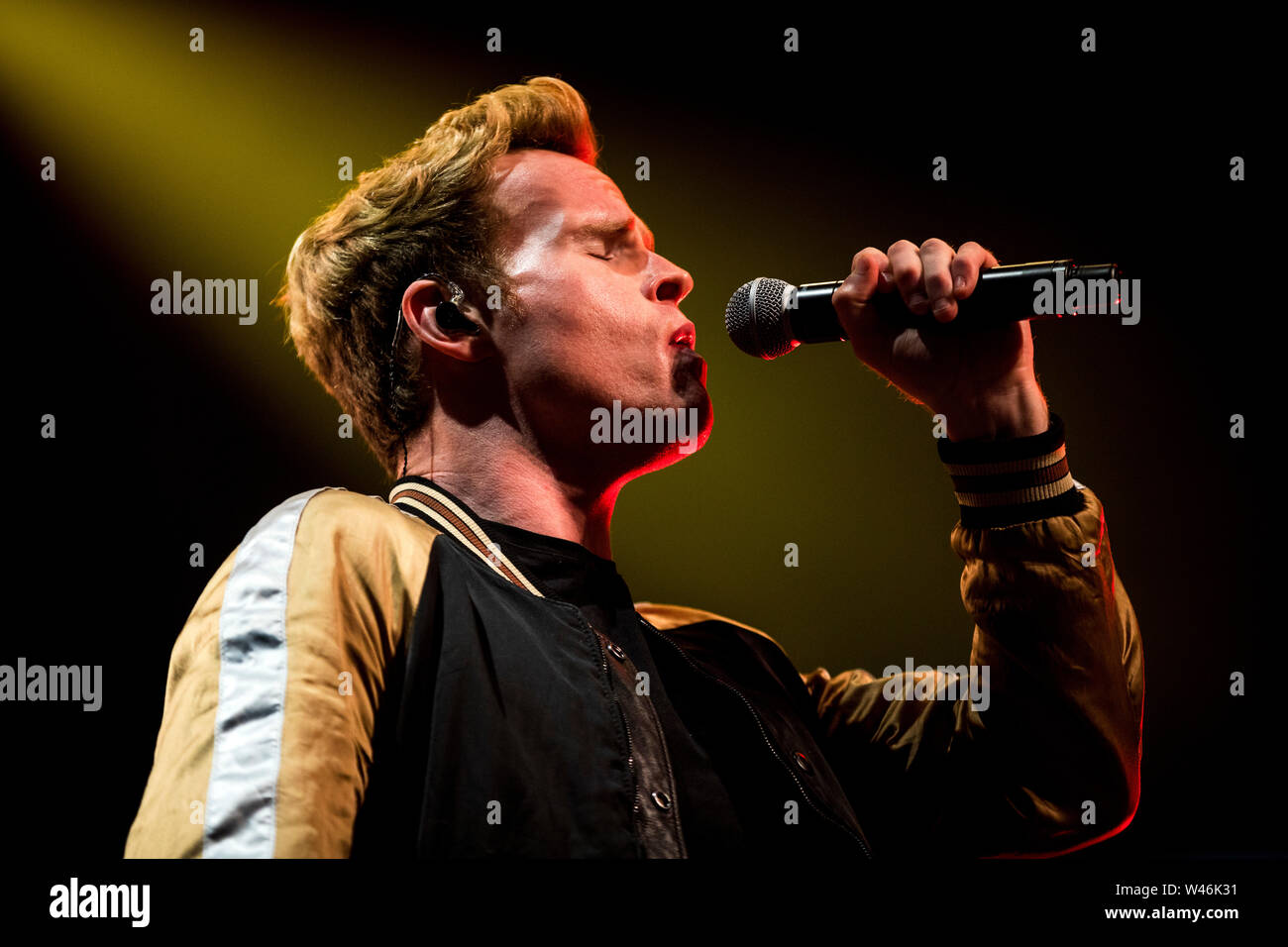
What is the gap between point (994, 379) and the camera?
1.44 meters

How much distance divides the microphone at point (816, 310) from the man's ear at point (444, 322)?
1.19 ft

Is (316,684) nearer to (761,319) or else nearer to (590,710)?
(590,710)

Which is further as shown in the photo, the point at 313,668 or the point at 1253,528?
the point at 1253,528

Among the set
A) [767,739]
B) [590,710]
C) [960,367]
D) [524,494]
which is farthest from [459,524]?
[960,367]

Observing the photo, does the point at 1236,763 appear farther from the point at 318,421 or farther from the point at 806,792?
the point at 318,421

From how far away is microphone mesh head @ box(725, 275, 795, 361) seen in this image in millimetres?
1445

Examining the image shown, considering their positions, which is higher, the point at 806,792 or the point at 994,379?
the point at 994,379

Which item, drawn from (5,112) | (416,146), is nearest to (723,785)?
(416,146)

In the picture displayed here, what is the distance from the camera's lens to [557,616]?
1.24 metres

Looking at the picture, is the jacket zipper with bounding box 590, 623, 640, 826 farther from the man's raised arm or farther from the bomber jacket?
the man's raised arm

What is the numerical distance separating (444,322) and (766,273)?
3.13 feet

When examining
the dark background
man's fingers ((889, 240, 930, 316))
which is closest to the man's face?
man's fingers ((889, 240, 930, 316))
